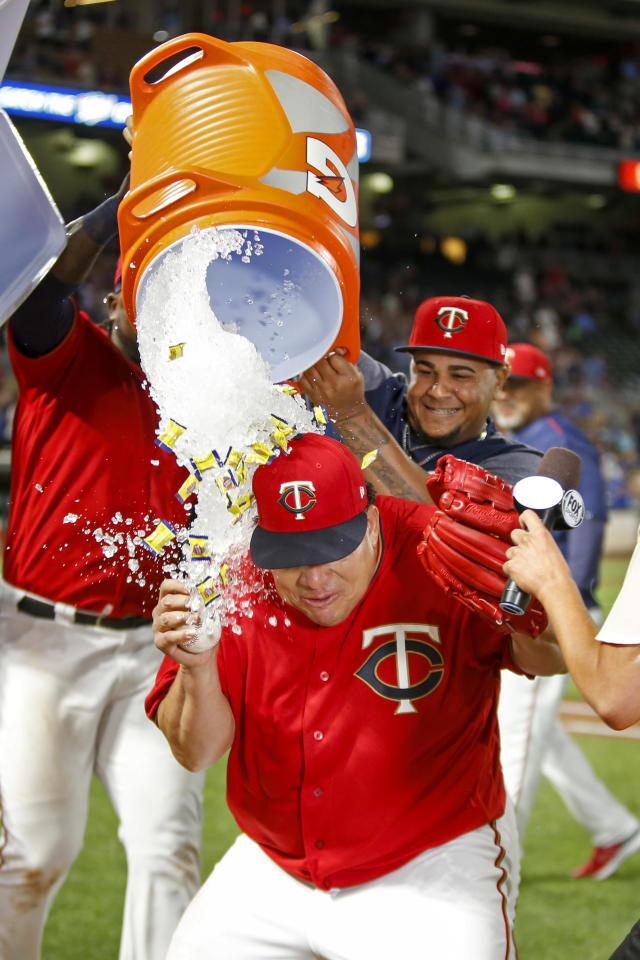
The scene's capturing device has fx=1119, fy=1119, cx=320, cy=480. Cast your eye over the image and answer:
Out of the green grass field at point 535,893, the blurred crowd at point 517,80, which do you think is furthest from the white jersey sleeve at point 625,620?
the blurred crowd at point 517,80

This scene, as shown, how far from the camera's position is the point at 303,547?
207cm

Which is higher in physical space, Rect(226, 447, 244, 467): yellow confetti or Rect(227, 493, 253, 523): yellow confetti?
Rect(226, 447, 244, 467): yellow confetti

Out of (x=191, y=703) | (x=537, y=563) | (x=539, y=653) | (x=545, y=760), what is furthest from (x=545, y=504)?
(x=545, y=760)

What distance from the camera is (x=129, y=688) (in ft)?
9.70

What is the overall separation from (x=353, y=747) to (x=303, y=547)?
0.44m

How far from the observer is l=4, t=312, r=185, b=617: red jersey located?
281 cm

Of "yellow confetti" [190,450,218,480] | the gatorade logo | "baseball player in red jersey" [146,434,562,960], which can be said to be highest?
the gatorade logo

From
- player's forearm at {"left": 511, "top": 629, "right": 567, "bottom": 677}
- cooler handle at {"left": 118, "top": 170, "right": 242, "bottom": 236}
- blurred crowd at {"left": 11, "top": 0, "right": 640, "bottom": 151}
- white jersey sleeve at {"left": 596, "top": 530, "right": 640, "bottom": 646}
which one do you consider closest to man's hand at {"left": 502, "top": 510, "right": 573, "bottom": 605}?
white jersey sleeve at {"left": 596, "top": 530, "right": 640, "bottom": 646}

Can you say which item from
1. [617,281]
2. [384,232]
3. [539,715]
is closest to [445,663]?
[539,715]

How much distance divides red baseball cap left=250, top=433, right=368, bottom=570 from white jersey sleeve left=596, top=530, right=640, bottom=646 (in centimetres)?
50

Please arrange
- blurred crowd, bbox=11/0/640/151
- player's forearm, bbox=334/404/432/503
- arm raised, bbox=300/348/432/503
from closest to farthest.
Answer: arm raised, bbox=300/348/432/503 < player's forearm, bbox=334/404/432/503 < blurred crowd, bbox=11/0/640/151

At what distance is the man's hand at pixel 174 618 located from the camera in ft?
6.48

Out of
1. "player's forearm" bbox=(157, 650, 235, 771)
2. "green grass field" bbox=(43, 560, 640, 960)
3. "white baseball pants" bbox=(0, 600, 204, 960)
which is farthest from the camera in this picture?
"green grass field" bbox=(43, 560, 640, 960)

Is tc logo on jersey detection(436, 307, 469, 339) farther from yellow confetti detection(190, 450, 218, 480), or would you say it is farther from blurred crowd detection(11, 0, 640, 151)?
blurred crowd detection(11, 0, 640, 151)
